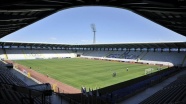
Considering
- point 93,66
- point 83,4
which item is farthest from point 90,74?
point 83,4

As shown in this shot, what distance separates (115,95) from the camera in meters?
18.3

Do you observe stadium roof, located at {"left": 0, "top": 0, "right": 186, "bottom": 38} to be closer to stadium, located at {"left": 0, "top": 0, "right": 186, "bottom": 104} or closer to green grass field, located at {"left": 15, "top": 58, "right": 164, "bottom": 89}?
stadium, located at {"left": 0, "top": 0, "right": 186, "bottom": 104}

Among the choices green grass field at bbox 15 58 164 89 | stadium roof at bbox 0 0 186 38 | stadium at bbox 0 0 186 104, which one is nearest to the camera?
stadium roof at bbox 0 0 186 38

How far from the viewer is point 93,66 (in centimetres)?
4806

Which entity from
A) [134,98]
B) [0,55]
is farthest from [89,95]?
[0,55]

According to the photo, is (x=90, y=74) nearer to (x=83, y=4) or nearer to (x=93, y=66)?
(x=93, y=66)

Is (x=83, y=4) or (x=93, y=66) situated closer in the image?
(x=83, y=4)

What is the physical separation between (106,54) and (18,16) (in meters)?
61.6

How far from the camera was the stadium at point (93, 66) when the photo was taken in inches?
505

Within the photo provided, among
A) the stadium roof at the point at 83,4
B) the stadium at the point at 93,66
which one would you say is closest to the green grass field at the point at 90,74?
the stadium at the point at 93,66

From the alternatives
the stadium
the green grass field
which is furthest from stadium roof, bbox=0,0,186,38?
the green grass field

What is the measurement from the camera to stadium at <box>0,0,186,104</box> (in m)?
12.8

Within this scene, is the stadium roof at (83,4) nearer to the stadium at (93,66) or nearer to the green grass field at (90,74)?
the stadium at (93,66)

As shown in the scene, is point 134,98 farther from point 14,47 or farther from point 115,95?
point 14,47
